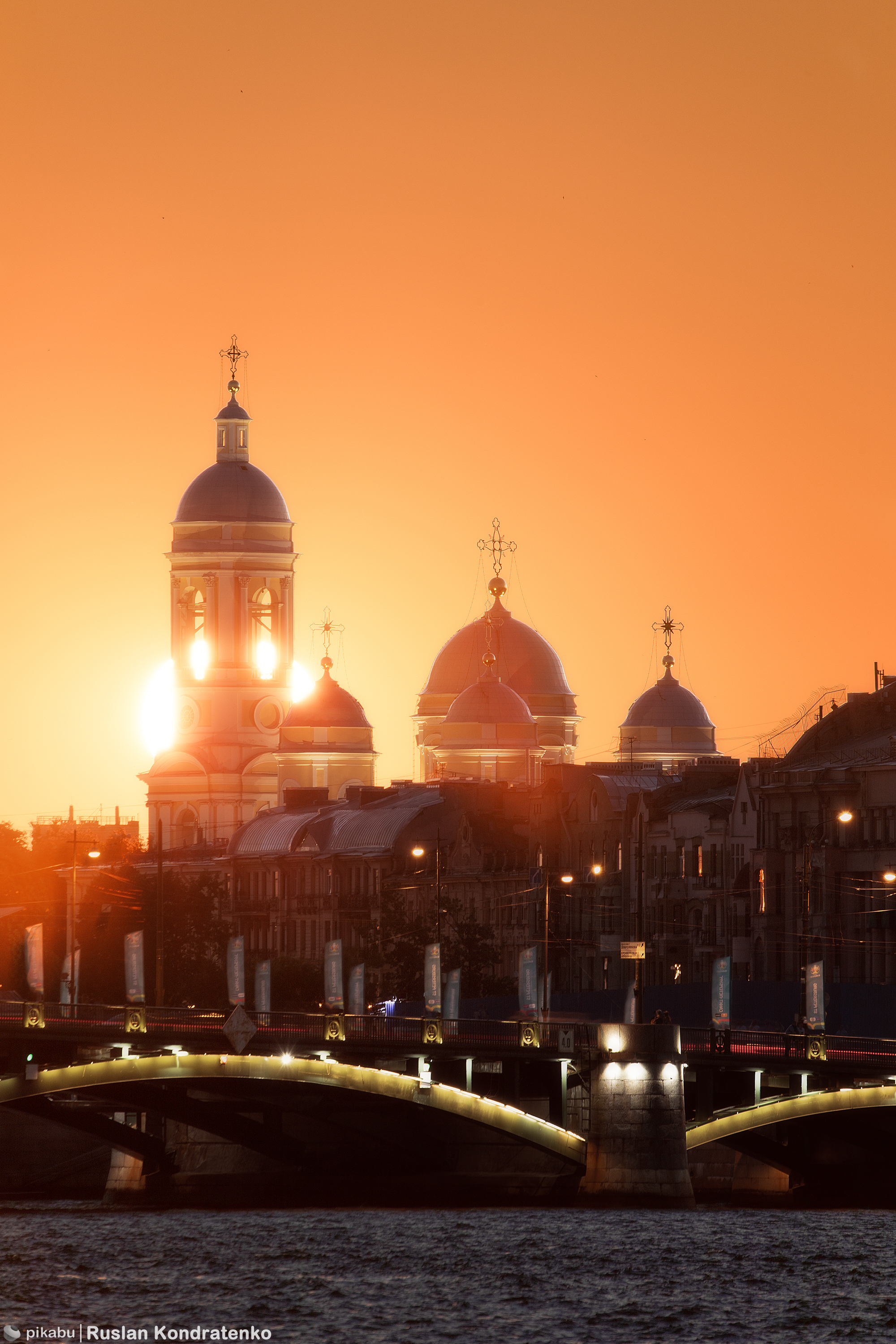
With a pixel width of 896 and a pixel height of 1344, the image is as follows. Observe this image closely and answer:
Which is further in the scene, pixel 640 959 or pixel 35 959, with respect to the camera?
pixel 35 959

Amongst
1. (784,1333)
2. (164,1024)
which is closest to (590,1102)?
(164,1024)

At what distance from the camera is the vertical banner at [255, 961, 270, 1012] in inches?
4764

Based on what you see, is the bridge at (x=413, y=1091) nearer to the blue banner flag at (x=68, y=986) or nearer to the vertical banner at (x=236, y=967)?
the blue banner flag at (x=68, y=986)

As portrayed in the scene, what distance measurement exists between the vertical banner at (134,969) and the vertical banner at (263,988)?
953cm

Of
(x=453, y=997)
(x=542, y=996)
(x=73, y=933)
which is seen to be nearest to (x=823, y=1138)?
(x=453, y=997)

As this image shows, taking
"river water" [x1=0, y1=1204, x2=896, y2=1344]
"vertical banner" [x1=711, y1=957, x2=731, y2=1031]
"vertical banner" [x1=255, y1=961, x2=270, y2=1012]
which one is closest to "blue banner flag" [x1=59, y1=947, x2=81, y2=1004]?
"vertical banner" [x1=255, y1=961, x2=270, y2=1012]

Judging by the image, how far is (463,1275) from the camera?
90.3m

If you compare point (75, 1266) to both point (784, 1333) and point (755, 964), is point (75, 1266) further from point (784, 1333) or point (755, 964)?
point (755, 964)

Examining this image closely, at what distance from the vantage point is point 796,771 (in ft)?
469

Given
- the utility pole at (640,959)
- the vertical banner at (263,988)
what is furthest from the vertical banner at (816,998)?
the vertical banner at (263,988)

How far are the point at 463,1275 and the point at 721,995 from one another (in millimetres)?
18520

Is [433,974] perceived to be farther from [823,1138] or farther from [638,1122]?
[638,1122]

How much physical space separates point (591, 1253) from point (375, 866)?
95689 mm

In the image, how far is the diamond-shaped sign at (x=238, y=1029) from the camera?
99.8 m
